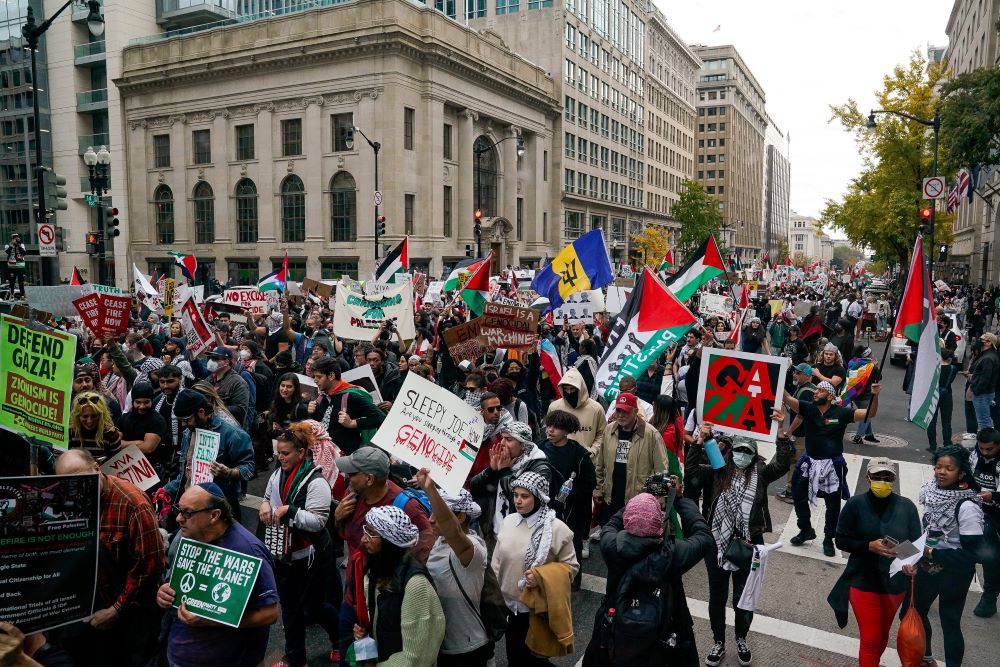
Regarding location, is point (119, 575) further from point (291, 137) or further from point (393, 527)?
point (291, 137)

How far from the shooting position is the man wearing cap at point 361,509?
165 inches

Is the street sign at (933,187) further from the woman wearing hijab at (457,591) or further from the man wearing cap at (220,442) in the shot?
the woman wearing hijab at (457,591)

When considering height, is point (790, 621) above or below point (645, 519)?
below

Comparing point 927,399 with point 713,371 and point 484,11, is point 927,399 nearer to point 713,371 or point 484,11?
point 713,371

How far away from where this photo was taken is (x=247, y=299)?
1591 cm

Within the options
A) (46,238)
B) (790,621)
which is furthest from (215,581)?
(46,238)

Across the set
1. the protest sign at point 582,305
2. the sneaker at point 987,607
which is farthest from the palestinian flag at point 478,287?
the sneaker at point 987,607

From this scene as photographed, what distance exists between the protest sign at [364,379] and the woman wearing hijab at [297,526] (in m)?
2.94

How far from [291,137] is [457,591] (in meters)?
48.5

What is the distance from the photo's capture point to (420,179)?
154 ft

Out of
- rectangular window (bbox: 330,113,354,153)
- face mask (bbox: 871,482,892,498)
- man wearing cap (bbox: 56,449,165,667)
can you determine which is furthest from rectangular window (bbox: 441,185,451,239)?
man wearing cap (bbox: 56,449,165,667)


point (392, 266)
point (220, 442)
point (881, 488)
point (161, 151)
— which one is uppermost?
point (161, 151)

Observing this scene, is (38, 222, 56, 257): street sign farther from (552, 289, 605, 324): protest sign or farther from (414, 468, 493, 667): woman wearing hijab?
(414, 468, 493, 667): woman wearing hijab

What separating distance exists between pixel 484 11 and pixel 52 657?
232 feet
